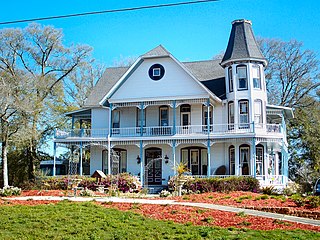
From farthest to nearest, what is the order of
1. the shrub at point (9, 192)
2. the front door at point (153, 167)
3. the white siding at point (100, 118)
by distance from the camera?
the white siding at point (100, 118)
the front door at point (153, 167)
the shrub at point (9, 192)

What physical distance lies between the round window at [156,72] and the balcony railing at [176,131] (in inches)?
140

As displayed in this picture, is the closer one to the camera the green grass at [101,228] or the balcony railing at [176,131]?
the green grass at [101,228]

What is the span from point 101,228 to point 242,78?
1978 centimetres

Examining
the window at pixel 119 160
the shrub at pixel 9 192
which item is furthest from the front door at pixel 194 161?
the shrub at pixel 9 192

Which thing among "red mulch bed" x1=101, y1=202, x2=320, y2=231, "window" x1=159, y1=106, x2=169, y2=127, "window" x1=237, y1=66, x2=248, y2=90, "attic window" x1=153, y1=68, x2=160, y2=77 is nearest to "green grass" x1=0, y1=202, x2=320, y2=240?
"red mulch bed" x1=101, y1=202, x2=320, y2=231

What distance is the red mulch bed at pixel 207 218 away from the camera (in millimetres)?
11727

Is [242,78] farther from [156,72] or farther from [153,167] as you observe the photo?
[153,167]

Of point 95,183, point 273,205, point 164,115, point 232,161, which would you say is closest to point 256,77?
point 232,161

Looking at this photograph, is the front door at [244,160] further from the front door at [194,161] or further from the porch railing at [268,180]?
the front door at [194,161]

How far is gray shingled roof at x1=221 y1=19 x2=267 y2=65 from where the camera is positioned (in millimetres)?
28766

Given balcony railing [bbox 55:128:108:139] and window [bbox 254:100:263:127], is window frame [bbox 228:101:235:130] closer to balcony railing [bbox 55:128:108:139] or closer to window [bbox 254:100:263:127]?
window [bbox 254:100:263:127]

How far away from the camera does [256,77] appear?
28938 mm

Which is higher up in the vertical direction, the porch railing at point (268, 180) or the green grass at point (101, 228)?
the porch railing at point (268, 180)

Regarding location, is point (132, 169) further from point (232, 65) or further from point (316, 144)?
point (316, 144)
